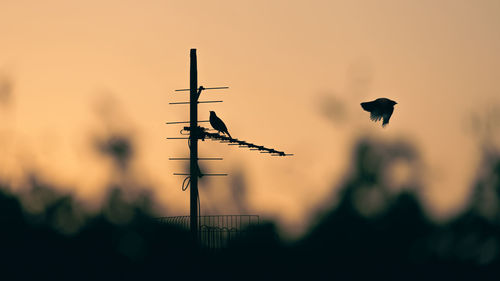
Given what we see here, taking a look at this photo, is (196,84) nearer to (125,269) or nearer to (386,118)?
(386,118)

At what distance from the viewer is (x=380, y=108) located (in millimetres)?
20188

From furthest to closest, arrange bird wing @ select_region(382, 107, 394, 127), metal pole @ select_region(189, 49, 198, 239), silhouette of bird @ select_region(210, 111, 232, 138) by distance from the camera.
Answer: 1. silhouette of bird @ select_region(210, 111, 232, 138)
2. bird wing @ select_region(382, 107, 394, 127)
3. metal pole @ select_region(189, 49, 198, 239)

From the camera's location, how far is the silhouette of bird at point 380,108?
20016 millimetres

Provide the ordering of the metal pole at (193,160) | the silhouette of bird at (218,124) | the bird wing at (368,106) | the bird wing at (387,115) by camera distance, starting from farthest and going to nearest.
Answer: the silhouette of bird at (218,124) → the bird wing at (368,106) → the bird wing at (387,115) → the metal pole at (193,160)

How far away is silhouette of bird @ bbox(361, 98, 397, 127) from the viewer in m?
20.0

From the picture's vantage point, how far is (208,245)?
62.1 ft

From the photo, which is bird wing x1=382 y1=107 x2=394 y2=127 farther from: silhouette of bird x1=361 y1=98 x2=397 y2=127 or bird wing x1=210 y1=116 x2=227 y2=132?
bird wing x1=210 y1=116 x2=227 y2=132

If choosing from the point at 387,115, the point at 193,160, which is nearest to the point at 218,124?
the point at 193,160

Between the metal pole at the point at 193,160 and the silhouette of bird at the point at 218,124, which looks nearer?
the metal pole at the point at 193,160

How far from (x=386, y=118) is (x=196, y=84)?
4.92 m

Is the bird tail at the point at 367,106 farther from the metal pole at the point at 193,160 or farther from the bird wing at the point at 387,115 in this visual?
the metal pole at the point at 193,160

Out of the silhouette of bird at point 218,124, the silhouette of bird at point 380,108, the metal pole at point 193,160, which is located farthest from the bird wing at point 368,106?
the metal pole at point 193,160

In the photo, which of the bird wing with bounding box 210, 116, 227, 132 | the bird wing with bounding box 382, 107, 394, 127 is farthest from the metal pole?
the bird wing with bounding box 382, 107, 394, 127

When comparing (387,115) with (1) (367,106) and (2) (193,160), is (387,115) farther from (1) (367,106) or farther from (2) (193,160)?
(2) (193,160)
